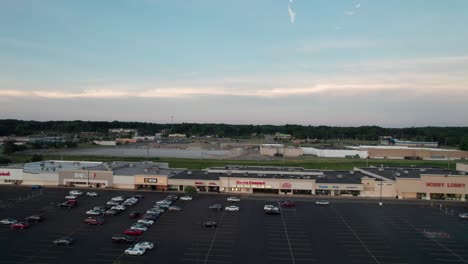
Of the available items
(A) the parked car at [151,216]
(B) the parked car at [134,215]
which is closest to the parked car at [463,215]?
(A) the parked car at [151,216]

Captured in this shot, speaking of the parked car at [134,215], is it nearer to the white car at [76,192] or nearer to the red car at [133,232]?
the red car at [133,232]

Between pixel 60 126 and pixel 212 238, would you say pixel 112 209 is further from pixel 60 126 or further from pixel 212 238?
pixel 60 126

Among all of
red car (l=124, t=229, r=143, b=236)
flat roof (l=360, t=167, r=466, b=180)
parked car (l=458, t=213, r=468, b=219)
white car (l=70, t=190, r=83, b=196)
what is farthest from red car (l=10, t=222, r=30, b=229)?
flat roof (l=360, t=167, r=466, b=180)

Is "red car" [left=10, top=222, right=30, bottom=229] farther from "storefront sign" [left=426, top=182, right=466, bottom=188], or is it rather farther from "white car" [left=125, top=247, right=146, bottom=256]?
"storefront sign" [left=426, top=182, right=466, bottom=188]

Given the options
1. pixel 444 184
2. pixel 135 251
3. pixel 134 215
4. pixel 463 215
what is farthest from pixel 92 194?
pixel 444 184

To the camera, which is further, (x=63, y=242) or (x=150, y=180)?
(x=150, y=180)

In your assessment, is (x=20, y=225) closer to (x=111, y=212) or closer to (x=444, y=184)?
(x=111, y=212)

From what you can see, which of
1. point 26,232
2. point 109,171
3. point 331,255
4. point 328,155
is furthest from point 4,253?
point 328,155
